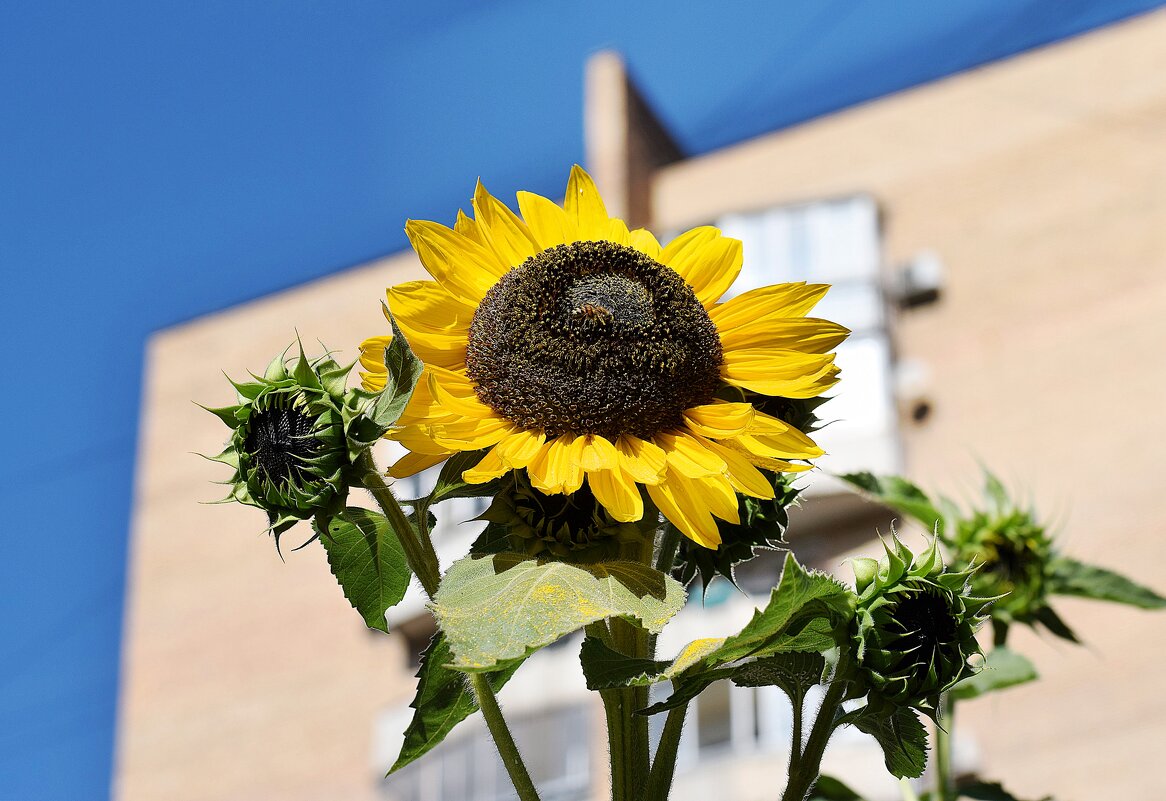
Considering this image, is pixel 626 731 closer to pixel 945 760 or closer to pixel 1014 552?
pixel 945 760

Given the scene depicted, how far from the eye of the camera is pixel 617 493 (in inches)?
41.2

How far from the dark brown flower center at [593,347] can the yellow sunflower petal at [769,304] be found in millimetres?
34

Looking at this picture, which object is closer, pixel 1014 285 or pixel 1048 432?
pixel 1048 432

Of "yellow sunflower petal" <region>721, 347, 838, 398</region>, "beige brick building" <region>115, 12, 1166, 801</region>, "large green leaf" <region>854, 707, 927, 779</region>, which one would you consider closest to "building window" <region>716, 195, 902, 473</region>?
"beige brick building" <region>115, 12, 1166, 801</region>

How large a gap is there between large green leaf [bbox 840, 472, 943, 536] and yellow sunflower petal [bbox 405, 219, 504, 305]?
21.1 inches

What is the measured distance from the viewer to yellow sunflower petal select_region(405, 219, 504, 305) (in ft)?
3.99

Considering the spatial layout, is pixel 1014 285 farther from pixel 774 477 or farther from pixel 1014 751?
pixel 774 477

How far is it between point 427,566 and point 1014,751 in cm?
1412

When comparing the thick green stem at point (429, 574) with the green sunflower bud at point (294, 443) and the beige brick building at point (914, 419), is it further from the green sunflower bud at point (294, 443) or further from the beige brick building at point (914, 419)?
the beige brick building at point (914, 419)

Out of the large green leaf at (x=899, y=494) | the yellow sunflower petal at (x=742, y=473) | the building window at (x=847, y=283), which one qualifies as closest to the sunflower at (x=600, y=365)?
the yellow sunflower petal at (x=742, y=473)

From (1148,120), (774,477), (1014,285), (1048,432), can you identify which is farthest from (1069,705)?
(774,477)

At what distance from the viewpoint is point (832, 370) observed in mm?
1160

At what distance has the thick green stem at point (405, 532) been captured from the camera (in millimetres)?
1075

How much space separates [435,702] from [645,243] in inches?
15.9
